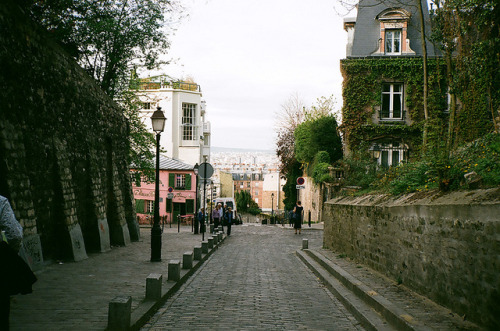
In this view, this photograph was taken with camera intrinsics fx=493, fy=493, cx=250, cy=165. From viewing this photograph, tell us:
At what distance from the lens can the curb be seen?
6.06 meters

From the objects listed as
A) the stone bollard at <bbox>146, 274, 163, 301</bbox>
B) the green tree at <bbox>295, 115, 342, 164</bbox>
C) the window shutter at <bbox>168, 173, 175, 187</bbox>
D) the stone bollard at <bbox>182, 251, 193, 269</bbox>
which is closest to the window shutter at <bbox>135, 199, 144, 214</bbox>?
the window shutter at <bbox>168, 173, 175, 187</bbox>

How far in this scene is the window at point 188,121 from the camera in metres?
58.2

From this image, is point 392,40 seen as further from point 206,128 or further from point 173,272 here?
point 206,128

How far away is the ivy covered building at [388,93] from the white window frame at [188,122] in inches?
1264

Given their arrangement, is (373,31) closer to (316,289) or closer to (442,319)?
(316,289)

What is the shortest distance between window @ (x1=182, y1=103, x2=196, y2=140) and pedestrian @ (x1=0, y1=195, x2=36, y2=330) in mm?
53755

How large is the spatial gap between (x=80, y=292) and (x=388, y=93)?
2395cm

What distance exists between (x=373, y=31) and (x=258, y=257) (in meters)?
18.9

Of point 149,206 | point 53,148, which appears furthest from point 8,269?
point 149,206

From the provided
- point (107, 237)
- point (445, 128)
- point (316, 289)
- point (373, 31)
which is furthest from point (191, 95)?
point (316, 289)

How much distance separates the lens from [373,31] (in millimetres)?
29469

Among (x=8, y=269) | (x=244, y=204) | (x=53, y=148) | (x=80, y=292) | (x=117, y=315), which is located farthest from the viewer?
(x=244, y=204)

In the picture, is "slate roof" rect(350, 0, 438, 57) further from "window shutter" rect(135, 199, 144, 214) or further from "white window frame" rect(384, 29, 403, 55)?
"window shutter" rect(135, 199, 144, 214)

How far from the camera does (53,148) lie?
12.1 metres
